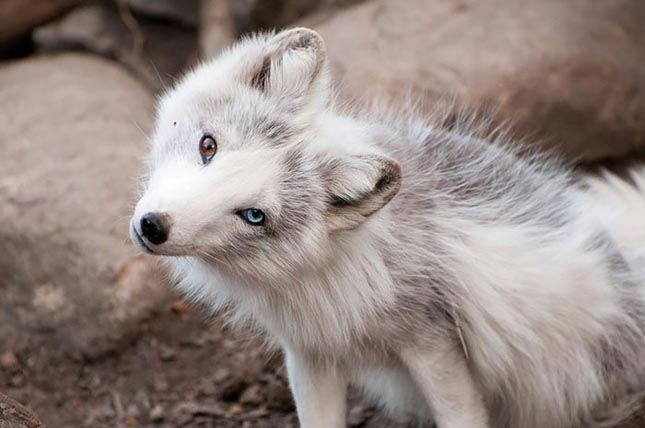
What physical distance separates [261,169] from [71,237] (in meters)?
1.92

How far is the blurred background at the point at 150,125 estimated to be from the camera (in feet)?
13.5

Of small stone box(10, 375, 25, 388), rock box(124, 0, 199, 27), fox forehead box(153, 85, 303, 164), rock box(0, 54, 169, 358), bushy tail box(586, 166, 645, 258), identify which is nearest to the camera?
fox forehead box(153, 85, 303, 164)

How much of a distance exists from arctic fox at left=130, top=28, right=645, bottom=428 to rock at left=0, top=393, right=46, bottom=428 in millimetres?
608

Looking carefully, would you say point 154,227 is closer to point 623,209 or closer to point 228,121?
point 228,121

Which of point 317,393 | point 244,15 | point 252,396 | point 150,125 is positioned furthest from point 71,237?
point 244,15

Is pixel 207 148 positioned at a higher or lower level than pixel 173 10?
lower

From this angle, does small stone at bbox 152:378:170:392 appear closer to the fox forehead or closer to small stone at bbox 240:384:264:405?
small stone at bbox 240:384:264:405

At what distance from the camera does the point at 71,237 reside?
432 centimetres

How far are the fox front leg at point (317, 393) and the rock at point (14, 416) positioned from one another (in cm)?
81

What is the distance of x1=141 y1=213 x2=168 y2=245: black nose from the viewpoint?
8.12 ft

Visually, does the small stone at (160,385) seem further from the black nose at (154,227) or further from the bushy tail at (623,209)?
the bushy tail at (623,209)

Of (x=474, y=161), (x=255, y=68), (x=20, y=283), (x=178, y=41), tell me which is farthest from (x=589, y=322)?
(x=178, y=41)

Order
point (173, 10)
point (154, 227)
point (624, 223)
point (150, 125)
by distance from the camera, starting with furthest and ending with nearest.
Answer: point (173, 10)
point (150, 125)
point (624, 223)
point (154, 227)

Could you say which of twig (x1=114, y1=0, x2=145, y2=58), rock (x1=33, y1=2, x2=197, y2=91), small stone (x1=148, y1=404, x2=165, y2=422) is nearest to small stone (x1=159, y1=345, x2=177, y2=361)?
small stone (x1=148, y1=404, x2=165, y2=422)
